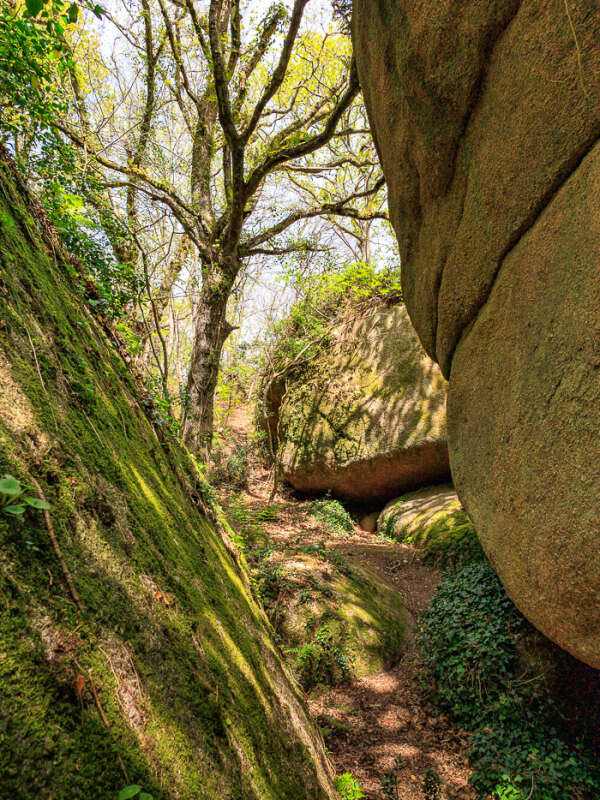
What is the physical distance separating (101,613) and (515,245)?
3622 millimetres

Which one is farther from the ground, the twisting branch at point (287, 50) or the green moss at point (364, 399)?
the twisting branch at point (287, 50)

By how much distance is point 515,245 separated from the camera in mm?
3107

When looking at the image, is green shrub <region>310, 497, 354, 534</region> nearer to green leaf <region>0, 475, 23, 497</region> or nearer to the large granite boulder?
the large granite boulder

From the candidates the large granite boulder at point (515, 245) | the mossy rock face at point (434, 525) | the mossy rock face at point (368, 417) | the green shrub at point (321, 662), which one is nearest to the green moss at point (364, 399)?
the mossy rock face at point (368, 417)

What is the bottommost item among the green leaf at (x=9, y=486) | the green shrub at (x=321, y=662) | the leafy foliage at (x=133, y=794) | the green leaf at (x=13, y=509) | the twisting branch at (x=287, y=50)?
Answer: the green shrub at (x=321, y=662)

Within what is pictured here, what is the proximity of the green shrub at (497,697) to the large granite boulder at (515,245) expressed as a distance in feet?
4.22

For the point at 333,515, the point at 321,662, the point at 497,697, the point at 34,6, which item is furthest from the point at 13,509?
the point at 333,515

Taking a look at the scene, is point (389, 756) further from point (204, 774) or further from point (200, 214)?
point (200, 214)

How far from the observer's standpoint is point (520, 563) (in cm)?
310

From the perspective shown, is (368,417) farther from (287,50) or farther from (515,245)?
(287,50)

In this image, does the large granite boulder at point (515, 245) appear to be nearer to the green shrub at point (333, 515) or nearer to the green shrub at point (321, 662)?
the green shrub at point (321, 662)

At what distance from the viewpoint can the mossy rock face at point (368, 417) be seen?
9.50m

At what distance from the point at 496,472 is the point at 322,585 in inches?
119

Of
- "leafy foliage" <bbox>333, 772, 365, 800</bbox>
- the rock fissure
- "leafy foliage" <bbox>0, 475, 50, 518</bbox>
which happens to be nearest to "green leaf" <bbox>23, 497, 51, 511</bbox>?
"leafy foliage" <bbox>0, 475, 50, 518</bbox>
